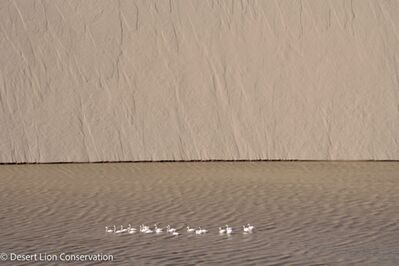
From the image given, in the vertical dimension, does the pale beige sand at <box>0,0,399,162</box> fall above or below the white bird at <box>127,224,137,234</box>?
above

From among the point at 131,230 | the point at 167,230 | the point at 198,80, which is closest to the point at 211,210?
the point at 167,230

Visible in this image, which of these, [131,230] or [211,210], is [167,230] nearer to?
[131,230]

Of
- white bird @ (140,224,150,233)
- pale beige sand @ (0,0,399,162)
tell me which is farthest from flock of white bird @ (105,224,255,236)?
pale beige sand @ (0,0,399,162)

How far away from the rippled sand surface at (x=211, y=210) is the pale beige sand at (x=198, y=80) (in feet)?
2.62

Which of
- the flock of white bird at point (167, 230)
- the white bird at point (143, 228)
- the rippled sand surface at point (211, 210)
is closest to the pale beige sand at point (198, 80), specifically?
the rippled sand surface at point (211, 210)

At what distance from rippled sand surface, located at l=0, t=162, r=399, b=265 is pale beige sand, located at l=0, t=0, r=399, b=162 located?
80 centimetres

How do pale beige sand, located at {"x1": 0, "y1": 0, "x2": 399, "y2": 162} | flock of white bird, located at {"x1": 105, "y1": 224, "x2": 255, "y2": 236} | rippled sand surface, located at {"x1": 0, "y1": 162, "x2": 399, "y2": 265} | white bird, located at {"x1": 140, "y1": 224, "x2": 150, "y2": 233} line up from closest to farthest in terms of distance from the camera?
rippled sand surface, located at {"x1": 0, "y1": 162, "x2": 399, "y2": 265}, flock of white bird, located at {"x1": 105, "y1": 224, "x2": 255, "y2": 236}, white bird, located at {"x1": 140, "y1": 224, "x2": 150, "y2": 233}, pale beige sand, located at {"x1": 0, "y1": 0, "x2": 399, "y2": 162}

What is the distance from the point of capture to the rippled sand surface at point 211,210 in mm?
7398

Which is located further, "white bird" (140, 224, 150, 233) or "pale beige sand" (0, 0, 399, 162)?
"pale beige sand" (0, 0, 399, 162)

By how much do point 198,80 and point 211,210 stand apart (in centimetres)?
668

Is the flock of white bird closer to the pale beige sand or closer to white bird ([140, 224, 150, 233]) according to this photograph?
white bird ([140, 224, 150, 233])

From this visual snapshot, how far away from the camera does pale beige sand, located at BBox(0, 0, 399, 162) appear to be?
1552 cm

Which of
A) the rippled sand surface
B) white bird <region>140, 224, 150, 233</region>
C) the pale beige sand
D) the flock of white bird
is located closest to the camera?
the rippled sand surface

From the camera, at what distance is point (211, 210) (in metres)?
9.68
